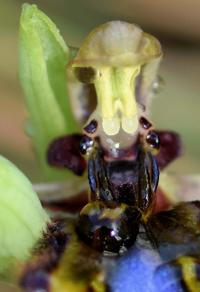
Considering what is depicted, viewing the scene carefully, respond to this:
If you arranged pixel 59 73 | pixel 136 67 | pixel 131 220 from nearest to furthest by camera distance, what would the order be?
pixel 131 220, pixel 136 67, pixel 59 73

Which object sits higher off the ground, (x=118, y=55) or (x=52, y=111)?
(x=118, y=55)

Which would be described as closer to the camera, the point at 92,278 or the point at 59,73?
the point at 92,278

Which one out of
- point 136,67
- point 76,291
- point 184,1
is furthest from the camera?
point 184,1

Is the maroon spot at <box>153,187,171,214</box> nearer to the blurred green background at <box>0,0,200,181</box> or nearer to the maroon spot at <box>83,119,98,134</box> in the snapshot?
the maroon spot at <box>83,119,98,134</box>

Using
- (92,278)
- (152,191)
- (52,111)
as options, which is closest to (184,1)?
(52,111)

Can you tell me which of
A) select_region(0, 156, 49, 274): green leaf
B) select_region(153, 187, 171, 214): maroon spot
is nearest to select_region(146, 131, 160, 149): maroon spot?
select_region(153, 187, 171, 214): maroon spot

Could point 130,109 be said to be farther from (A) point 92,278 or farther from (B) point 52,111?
(A) point 92,278

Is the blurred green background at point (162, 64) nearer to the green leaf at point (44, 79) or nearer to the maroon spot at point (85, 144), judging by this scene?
the green leaf at point (44, 79)
